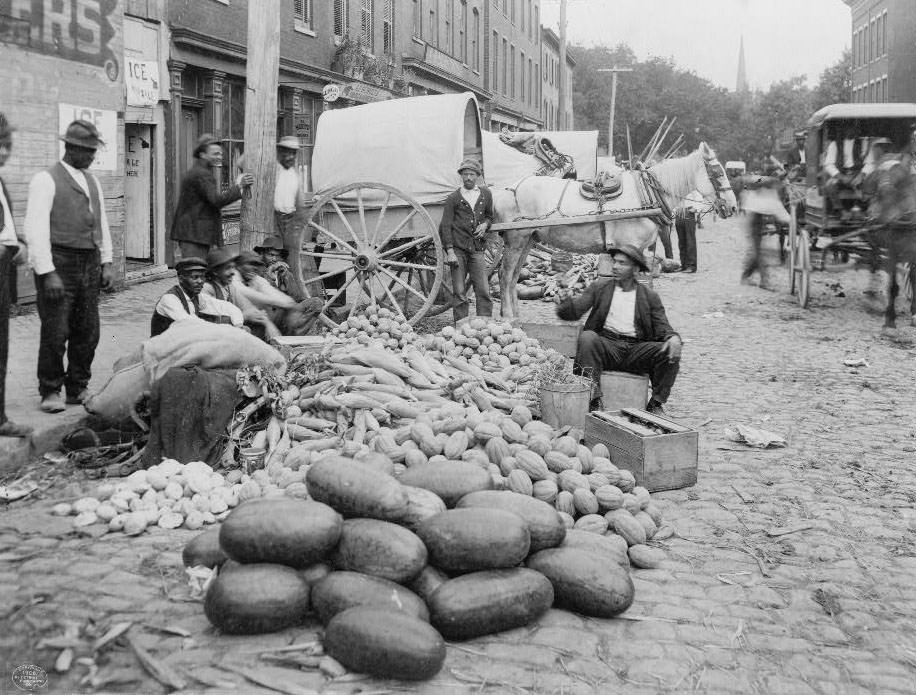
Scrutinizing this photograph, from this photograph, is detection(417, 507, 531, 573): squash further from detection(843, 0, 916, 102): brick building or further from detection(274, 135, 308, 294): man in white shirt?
detection(843, 0, 916, 102): brick building

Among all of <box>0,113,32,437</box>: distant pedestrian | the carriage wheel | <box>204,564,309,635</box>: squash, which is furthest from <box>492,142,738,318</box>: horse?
<box>204,564,309,635</box>: squash

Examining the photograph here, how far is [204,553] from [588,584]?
5.31 ft

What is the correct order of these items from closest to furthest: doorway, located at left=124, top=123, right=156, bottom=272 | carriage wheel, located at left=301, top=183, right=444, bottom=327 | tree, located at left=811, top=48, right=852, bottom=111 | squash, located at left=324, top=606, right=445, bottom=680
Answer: squash, located at left=324, top=606, right=445, bottom=680
carriage wheel, located at left=301, top=183, right=444, bottom=327
doorway, located at left=124, top=123, right=156, bottom=272
tree, located at left=811, top=48, right=852, bottom=111

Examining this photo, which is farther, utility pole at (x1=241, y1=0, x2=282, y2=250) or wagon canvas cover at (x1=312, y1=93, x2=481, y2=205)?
wagon canvas cover at (x1=312, y1=93, x2=481, y2=205)

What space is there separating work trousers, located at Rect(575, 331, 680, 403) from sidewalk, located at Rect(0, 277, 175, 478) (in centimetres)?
366

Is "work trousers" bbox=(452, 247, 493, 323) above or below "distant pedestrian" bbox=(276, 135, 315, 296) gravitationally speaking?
below

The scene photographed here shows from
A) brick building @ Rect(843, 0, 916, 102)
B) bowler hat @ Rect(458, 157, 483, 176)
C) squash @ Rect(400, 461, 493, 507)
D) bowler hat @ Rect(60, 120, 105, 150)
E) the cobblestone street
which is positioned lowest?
the cobblestone street

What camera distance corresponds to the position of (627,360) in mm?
7449

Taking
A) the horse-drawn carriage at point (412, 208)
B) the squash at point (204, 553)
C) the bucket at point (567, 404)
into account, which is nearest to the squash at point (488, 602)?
the squash at point (204, 553)

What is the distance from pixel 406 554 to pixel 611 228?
350 inches

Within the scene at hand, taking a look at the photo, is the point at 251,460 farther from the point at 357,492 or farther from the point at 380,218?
the point at 380,218

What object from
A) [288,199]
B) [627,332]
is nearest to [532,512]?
[627,332]

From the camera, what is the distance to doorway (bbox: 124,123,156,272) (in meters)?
15.4

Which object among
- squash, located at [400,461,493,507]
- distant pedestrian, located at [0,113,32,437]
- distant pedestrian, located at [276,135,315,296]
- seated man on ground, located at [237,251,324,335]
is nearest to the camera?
squash, located at [400,461,493,507]
